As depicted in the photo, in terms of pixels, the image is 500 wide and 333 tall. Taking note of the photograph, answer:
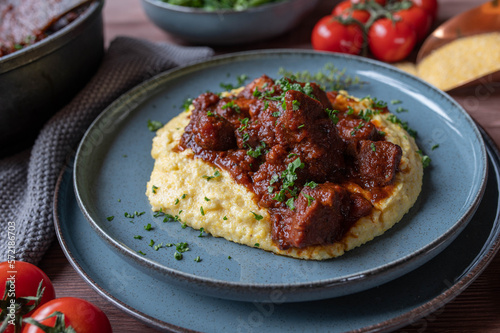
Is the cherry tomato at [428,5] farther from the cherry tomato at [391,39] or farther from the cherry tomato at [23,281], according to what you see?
the cherry tomato at [23,281]

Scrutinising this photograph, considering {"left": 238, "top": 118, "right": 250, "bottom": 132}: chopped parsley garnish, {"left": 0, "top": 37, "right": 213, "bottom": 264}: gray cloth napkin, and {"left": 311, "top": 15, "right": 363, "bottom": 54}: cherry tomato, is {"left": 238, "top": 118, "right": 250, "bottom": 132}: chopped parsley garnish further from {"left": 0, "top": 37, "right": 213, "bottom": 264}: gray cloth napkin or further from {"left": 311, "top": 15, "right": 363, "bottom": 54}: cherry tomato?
{"left": 311, "top": 15, "right": 363, "bottom": 54}: cherry tomato

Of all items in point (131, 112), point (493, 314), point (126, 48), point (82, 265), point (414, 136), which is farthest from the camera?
point (126, 48)

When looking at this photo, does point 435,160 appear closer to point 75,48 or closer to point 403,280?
point 403,280

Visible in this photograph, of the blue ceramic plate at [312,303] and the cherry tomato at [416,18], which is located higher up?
the cherry tomato at [416,18]

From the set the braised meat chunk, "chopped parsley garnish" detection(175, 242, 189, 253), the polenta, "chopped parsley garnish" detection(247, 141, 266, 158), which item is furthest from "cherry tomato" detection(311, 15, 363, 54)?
"chopped parsley garnish" detection(175, 242, 189, 253)

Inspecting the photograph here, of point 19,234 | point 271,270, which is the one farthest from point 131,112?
point 271,270

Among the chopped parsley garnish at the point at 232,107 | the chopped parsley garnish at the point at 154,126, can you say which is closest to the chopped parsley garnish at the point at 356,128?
the chopped parsley garnish at the point at 232,107
